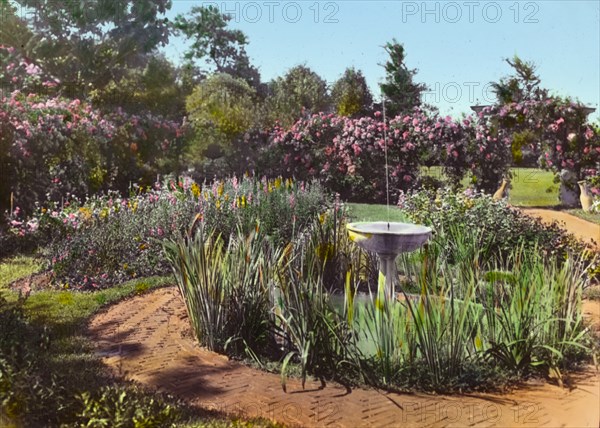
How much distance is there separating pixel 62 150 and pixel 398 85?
17.4m

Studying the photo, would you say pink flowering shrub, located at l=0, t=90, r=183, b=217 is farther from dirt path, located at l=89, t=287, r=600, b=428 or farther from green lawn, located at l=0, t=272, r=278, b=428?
dirt path, located at l=89, t=287, r=600, b=428

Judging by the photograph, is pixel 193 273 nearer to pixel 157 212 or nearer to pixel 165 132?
pixel 157 212

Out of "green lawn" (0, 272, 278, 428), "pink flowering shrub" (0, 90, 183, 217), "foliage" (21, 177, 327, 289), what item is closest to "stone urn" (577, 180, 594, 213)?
"foliage" (21, 177, 327, 289)

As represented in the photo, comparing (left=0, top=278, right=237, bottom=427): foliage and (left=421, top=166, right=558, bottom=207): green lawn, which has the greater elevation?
(left=421, top=166, right=558, bottom=207): green lawn

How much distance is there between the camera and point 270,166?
18.8 meters

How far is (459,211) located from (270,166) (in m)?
9.72

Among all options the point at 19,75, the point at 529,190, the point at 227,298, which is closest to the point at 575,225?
the point at 529,190

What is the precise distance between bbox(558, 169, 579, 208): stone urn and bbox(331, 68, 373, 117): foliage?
10096mm

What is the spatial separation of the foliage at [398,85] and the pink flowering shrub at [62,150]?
41.6 ft

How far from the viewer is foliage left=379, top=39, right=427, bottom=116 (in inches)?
1035

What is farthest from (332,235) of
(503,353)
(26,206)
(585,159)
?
(585,159)

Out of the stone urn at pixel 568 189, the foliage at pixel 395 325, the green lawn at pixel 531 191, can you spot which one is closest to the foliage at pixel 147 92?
the green lawn at pixel 531 191

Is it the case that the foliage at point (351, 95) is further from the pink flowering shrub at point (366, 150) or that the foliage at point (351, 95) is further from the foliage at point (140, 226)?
the foliage at point (140, 226)

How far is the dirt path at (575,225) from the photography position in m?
10.4
